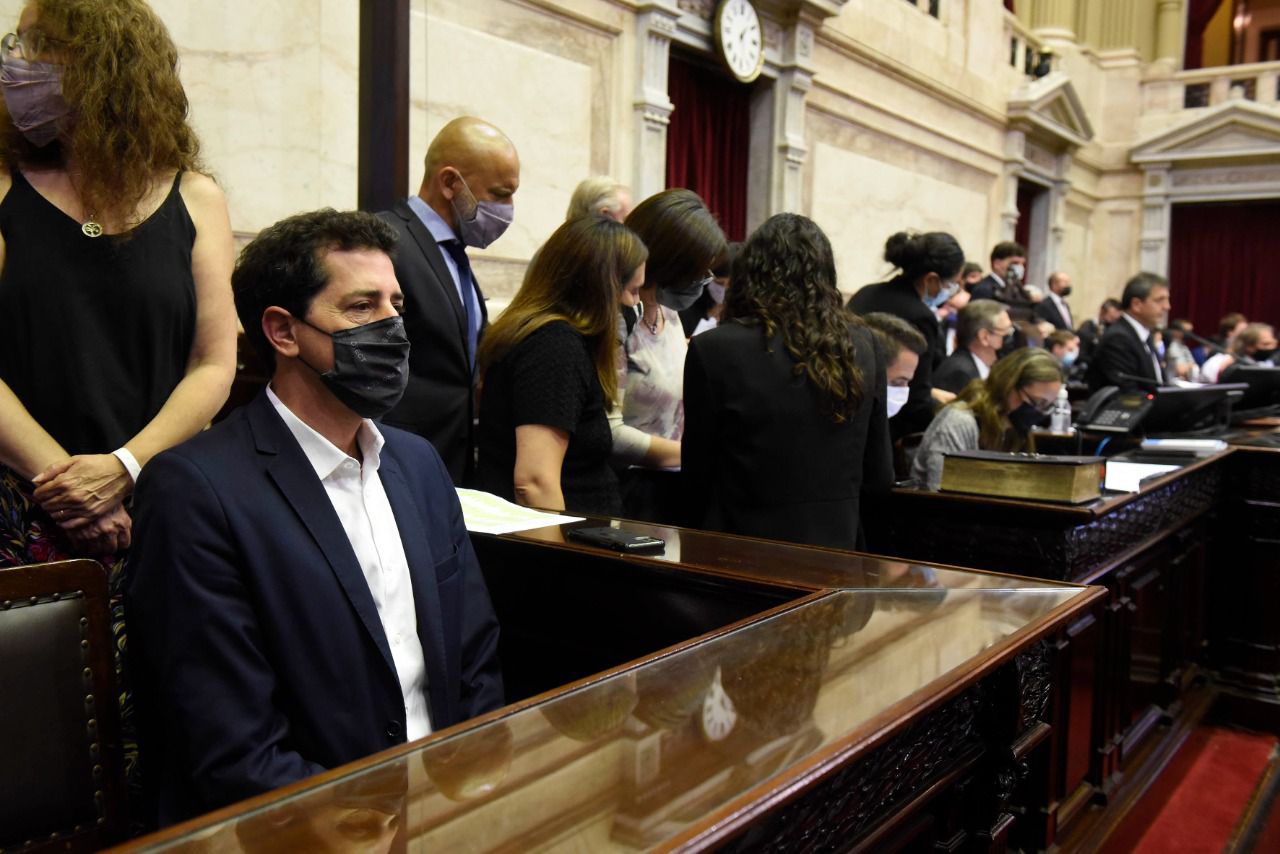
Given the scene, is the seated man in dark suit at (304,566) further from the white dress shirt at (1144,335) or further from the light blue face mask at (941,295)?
the white dress shirt at (1144,335)

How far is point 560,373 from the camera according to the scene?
2.24m

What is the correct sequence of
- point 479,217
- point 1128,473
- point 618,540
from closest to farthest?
1. point 618,540
2. point 479,217
3. point 1128,473

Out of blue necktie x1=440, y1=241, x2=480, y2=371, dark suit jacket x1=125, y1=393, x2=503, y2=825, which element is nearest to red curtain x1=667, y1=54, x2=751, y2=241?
blue necktie x1=440, y1=241, x2=480, y2=371

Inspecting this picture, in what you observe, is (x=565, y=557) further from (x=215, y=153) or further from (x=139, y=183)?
(x=215, y=153)

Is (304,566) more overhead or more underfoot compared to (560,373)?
more underfoot

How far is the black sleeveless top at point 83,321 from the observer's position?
5.75ft

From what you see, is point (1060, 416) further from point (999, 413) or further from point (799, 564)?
point (799, 564)

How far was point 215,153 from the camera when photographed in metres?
3.91

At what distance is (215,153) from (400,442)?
2.71 meters

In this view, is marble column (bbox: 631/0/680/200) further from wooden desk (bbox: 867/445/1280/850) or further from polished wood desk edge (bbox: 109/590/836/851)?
polished wood desk edge (bbox: 109/590/836/851)

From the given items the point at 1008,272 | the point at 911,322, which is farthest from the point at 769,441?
the point at 1008,272

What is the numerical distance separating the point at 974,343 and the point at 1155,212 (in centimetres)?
1163

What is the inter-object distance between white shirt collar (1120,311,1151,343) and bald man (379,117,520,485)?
3740mm

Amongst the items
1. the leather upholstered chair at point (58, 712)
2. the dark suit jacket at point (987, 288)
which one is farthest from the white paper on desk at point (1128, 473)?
the dark suit jacket at point (987, 288)
